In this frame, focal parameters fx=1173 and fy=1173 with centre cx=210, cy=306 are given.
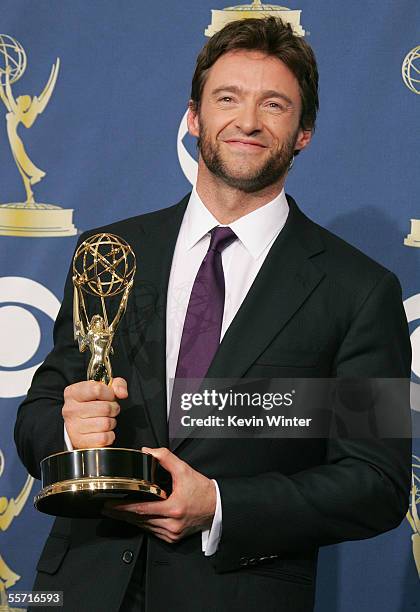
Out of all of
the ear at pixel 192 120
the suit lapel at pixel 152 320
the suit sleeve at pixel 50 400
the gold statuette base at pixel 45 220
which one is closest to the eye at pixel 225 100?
the ear at pixel 192 120

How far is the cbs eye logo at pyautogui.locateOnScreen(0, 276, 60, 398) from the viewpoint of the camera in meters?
2.56

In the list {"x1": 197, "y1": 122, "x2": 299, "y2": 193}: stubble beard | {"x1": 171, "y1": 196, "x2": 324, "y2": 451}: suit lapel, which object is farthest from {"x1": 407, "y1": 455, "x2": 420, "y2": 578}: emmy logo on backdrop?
{"x1": 197, "y1": 122, "x2": 299, "y2": 193}: stubble beard

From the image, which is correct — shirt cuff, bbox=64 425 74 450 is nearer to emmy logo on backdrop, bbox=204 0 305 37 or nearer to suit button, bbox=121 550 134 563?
suit button, bbox=121 550 134 563

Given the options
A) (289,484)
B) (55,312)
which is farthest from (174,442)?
(55,312)

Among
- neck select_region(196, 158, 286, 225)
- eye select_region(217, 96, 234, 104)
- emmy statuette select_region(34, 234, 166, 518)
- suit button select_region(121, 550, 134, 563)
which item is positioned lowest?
suit button select_region(121, 550, 134, 563)

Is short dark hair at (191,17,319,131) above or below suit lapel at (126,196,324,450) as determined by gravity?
above

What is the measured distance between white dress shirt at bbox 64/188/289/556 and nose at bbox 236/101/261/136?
14 centimetres

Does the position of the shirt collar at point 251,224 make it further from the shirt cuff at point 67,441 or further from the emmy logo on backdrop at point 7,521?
the emmy logo on backdrop at point 7,521

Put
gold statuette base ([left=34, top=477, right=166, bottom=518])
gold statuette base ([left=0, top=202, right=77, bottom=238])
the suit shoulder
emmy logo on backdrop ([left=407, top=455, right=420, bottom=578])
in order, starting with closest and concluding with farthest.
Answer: gold statuette base ([left=34, top=477, right=166, bottom=518]), the suit shoulder, emmy logo on backdrop ([left=407, top=455, right=420, bottom=578]), gold statuette base ([left=0, top=202, right=77, bottom=238])

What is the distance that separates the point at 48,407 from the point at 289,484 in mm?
447

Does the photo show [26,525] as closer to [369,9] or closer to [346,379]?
[346,379]

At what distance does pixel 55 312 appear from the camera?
2.58 metres

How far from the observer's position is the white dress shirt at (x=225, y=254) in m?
2.03

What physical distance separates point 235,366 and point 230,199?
14.5 inches
